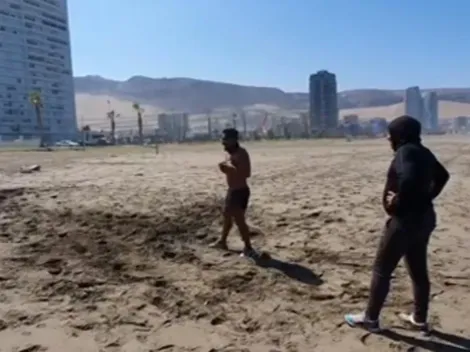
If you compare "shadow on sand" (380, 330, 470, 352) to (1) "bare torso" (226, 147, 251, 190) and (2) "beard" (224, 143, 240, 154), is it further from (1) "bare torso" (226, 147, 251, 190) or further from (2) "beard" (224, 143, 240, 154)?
(2) "beard" (224, 143, 240, 154)

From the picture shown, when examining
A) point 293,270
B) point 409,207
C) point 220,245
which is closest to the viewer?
point 409,207

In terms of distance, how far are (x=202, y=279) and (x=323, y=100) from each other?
625 feet

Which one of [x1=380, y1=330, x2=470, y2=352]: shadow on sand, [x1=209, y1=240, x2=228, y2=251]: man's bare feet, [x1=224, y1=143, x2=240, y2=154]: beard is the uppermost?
[x1=224, y1=143, x2=240, y2=154]: beard

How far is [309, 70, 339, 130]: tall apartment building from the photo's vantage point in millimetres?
188625

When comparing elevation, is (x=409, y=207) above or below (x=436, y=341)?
above

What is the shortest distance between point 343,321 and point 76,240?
13.8ft

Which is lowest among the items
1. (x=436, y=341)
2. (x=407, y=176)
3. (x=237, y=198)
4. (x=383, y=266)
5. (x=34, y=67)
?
(x=436, y=341)

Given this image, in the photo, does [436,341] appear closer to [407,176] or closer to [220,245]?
[407,176]

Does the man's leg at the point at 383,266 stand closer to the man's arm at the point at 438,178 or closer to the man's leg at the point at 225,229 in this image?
the man's arm at the point at 438,178

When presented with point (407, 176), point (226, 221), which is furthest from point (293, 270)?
point (407, 176)

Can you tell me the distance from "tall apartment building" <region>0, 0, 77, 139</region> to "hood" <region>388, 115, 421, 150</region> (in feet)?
384

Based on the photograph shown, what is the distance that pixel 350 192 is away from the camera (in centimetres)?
1166

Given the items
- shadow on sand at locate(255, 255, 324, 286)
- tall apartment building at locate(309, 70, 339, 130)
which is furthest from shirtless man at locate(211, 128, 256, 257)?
tall apartment building at locate(309, 70, 339, 130)

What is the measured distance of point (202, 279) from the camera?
561 centimetres
